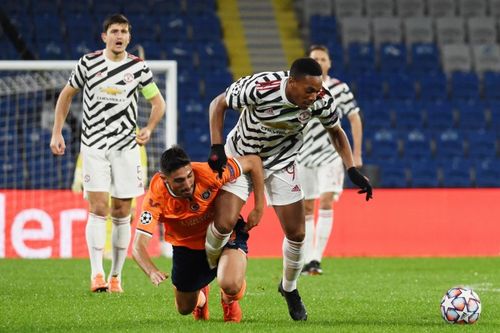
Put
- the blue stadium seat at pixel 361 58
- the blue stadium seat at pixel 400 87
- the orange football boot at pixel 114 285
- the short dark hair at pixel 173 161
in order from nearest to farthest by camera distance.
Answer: the short dark hair at pixel 173 161 < the orange football boot at pixel 114 285 < the blue stadium seat at pixel 400 87 < the blue stadium seat at pixel 361 58

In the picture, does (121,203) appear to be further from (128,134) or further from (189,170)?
(189,170)

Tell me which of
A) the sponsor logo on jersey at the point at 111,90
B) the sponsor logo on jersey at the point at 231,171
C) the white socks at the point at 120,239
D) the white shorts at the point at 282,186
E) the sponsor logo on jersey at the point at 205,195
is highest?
the sponsor logo on jersey at the point at 111,90

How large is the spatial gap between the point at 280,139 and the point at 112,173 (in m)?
2.24

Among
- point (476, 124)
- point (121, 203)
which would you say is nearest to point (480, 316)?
point (121, 203)

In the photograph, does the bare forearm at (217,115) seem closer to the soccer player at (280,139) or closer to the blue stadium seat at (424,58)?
the soccer player at (280,139)

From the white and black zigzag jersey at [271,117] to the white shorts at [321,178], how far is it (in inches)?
163

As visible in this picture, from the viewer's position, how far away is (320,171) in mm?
11844

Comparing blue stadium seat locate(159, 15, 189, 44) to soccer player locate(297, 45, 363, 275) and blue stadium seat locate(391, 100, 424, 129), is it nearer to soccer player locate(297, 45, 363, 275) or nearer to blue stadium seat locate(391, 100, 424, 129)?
blue stadium seat locate(391, 100, 424, 129)

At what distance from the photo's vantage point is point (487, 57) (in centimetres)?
2225

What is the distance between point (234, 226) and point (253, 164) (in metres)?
0.42

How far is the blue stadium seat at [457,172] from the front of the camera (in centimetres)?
1889

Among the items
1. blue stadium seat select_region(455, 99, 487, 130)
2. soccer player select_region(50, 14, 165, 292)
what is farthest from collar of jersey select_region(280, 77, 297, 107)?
blue stadium seat select_region(455, 99, 487, 130)

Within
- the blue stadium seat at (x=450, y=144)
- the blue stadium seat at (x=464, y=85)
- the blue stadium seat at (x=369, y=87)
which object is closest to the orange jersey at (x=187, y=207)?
the blue stadium seat at (x=450, y=144)

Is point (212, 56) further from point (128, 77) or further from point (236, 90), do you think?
point (236, 90)
